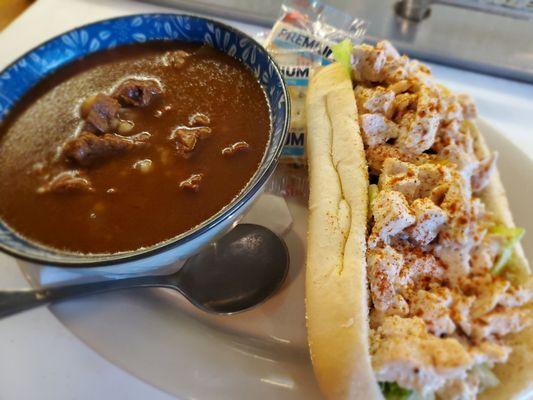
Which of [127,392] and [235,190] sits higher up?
[235,190]

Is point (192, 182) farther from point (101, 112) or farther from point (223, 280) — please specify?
point (101, 112)

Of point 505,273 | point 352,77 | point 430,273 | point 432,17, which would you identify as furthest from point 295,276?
point 432,17

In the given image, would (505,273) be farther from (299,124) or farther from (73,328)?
(73,328)

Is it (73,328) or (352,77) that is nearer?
(73,328)

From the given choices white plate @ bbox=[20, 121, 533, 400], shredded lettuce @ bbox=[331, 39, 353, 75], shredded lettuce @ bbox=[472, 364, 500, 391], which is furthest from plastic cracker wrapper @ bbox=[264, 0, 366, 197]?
shredded lettuce @ bbox=[472, 364, 500, 391]

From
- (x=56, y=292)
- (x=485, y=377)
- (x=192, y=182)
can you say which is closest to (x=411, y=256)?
(x=485, y=377)

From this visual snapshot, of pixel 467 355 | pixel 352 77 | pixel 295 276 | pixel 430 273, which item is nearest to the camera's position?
pixel 467 355

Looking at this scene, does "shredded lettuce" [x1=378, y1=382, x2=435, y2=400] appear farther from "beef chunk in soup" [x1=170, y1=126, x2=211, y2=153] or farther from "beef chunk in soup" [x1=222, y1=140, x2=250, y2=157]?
"beef chunk in soup" [x1=170, y1=126, x2=211, y2=153]

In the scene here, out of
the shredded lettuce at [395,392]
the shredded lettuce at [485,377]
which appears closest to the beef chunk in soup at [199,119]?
the shredded lettuce at [395,392]
